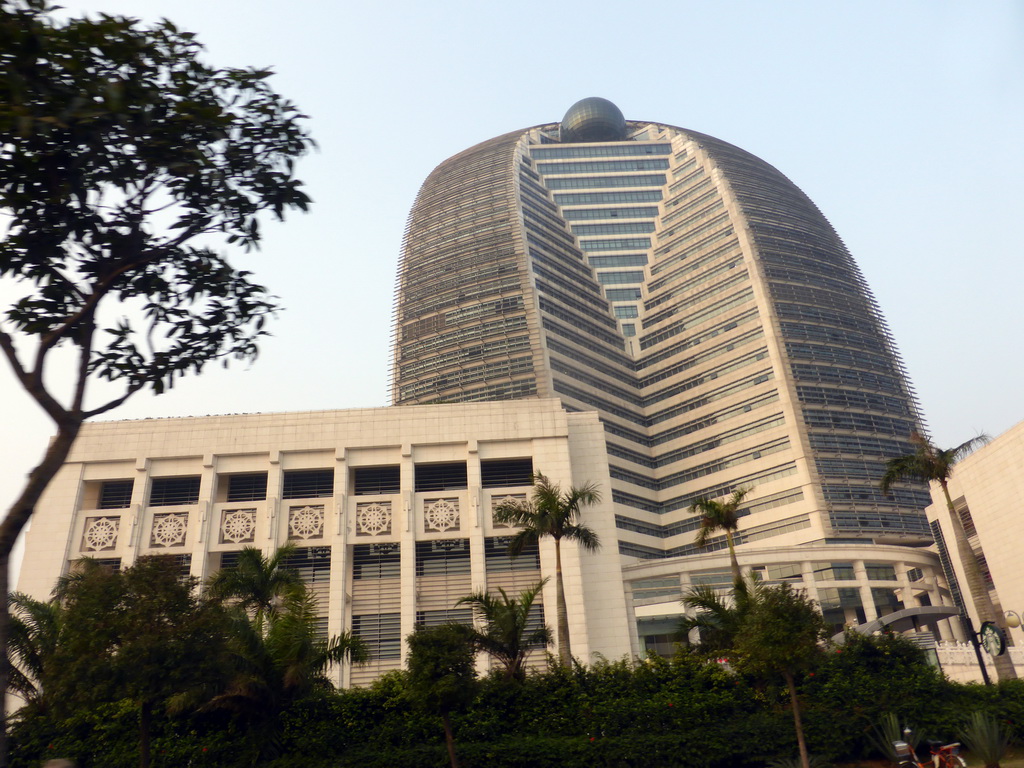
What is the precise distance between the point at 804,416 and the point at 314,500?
223ft

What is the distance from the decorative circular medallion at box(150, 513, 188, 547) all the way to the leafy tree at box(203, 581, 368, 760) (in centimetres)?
2539

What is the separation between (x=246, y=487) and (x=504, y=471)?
1808 cm

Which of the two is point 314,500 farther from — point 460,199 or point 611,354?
point 460,199

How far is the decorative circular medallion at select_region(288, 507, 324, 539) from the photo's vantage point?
50219 millimetres

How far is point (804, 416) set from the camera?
318 ft

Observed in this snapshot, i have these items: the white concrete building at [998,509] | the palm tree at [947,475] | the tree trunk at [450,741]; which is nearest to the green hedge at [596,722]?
the tree trunk at [450,741]

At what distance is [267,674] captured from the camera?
1028 inches

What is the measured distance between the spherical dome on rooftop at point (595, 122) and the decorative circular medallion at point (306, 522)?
385 feet

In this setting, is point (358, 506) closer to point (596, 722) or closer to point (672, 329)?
point (596, 722)

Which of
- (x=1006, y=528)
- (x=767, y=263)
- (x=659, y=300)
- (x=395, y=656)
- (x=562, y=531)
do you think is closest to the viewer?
(x=562, y=531)

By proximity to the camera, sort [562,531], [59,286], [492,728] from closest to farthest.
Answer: [59,286]
[492,728]
[562,531]

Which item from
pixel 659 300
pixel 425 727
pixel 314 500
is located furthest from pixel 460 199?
pixel 425 727

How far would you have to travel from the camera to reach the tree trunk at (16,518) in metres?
10.6

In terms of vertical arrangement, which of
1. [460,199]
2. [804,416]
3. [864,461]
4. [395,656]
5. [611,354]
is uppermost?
[460,199]
